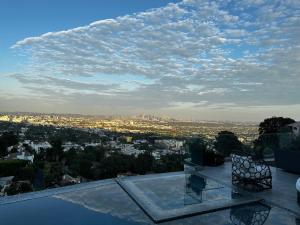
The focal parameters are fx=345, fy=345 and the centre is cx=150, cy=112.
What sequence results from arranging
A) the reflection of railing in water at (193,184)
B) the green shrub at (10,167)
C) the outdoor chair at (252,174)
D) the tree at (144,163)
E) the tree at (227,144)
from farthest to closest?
the green shrub at (10,167), the tree at (144,163), the tree at (227,144), the outdoor chair at (252,174), the reflection of railing in water at (193,184)

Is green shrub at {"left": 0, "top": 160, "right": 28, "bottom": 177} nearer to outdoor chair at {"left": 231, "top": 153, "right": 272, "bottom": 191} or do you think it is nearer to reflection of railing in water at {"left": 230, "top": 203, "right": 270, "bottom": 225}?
outdoor chair at {"left": 231, "top": 153, "right": 272, "bottom": 191}

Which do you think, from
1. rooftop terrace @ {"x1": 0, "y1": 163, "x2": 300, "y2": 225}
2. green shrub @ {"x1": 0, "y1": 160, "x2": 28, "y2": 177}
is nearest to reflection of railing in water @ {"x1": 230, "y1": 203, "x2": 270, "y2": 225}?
rooftop terrace @ {"x1": 0, "y1": 163, "x2": 300, "y2": 225}

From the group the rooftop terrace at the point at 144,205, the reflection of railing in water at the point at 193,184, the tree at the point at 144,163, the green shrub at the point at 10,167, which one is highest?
the reflection of railing in water at the point at 193,184

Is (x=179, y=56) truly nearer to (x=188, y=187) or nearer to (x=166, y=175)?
(x=166, y=175)

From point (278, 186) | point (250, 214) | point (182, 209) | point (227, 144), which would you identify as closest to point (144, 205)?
point (182, 209)

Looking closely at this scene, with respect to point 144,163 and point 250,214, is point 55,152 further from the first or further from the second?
point 250,214

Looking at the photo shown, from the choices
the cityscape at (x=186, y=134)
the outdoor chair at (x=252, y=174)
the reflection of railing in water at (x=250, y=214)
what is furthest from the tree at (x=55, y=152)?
the reflection of railing in water at (x=250, y=214)

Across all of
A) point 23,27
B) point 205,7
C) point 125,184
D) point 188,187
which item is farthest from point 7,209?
point 23,27

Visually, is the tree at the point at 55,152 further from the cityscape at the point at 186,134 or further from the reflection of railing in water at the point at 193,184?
the reflection of railing in water at the point at 193,184

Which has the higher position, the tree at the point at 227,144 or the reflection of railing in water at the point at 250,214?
the tree at the point at 227,144
